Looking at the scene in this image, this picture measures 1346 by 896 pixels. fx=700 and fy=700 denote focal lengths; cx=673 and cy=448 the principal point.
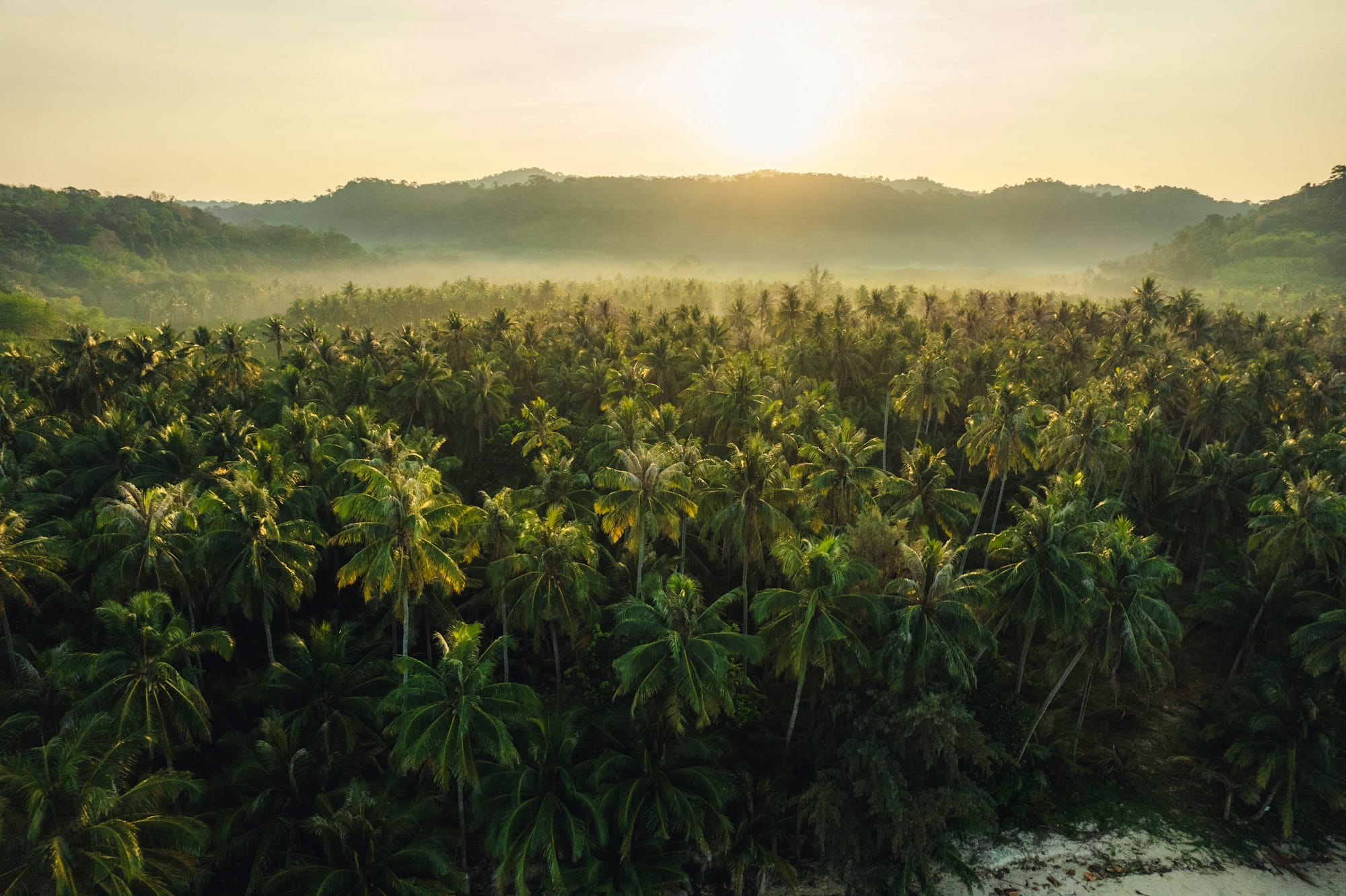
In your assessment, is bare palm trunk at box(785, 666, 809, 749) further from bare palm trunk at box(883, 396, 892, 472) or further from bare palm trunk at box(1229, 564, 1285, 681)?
bare palm trunk at box(883, 396, 892, 472)

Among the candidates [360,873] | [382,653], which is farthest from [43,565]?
[360,873]

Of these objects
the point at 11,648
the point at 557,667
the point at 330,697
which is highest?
the point at 11,648

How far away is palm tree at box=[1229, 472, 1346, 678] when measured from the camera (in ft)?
118

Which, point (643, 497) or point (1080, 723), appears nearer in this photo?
point (643, 497)

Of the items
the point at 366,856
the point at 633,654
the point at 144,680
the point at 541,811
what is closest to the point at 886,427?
the point at 633,654

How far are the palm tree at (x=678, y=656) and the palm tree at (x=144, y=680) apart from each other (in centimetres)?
1684

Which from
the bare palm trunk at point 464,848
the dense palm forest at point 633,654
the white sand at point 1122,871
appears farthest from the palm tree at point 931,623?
the bare palm trunk at point 464,848

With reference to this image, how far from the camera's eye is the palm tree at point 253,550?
32.4 m

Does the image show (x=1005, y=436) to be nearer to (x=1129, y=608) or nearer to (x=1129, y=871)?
(x=1129, y=608)

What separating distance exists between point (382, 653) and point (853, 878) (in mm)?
25416

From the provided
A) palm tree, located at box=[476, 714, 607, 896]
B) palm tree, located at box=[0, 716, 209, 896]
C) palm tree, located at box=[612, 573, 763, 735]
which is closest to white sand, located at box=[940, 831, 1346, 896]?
palm tree, located at box=[612, 573, 763, 735]

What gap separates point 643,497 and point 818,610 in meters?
10.2

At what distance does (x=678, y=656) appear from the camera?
2848cm

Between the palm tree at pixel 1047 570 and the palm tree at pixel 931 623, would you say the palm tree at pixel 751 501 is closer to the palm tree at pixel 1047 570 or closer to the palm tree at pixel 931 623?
the palm tree at pixel 931 623
